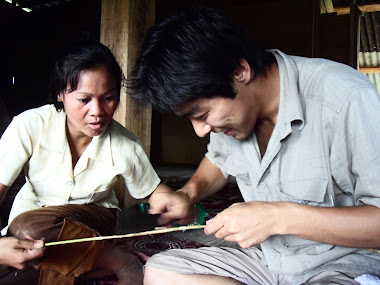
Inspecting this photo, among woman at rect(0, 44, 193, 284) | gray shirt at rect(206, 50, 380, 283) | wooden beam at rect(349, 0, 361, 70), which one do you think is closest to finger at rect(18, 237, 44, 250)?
woman at rect(0, 44, 193, 284)

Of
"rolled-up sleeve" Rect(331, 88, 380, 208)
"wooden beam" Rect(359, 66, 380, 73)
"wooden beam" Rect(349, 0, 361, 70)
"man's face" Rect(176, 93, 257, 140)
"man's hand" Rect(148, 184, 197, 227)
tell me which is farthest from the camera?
"wooden beam" Rect(359, 66, 380, 73)

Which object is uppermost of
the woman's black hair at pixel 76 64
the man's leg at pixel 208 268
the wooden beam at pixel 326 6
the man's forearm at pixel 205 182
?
the wooden beam at pixel 326 6

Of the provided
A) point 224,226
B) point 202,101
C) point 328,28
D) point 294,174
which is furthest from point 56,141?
point 328,28

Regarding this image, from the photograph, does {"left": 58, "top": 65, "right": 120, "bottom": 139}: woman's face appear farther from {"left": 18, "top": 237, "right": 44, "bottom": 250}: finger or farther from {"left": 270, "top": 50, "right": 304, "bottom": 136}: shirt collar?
{"left": 270, "top": 50, "right": 304, "bottom": 136}: shirt collar

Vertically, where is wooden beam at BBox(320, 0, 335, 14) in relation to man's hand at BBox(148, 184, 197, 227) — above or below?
above

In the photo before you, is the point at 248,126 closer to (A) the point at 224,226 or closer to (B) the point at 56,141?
(A) the point at 224,226

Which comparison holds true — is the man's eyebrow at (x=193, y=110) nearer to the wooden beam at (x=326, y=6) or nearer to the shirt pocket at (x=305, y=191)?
the shirt pocket at (x=305, y=191)

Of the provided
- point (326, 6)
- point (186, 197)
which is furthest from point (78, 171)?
point (326, 6)

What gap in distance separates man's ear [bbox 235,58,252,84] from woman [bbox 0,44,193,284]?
0.60 metres

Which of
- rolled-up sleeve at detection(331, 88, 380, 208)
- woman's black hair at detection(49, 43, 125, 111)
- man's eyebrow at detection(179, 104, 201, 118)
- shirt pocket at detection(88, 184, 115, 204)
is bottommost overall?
shirt pocket at detection(88, 184, 115, 204)

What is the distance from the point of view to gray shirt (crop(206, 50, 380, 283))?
105cm

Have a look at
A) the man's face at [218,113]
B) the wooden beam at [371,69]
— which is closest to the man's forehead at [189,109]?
the man's face at [218,113]

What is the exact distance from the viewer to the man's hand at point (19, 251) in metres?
1.31

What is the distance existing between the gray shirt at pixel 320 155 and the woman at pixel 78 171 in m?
0.45
